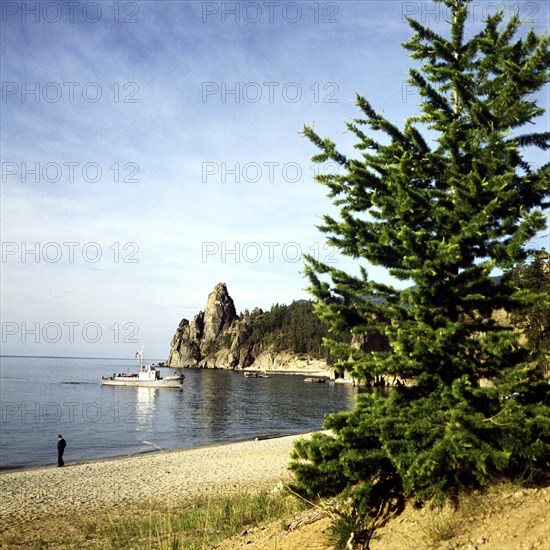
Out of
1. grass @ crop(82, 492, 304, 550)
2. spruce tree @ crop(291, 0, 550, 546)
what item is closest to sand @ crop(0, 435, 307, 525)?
grass @ crop(82, 492, 304, 550)

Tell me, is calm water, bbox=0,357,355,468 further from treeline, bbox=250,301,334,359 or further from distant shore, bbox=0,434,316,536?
treeline, bbox=250,301,334,359

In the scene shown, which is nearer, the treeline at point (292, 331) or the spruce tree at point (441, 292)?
the spruce tree at point (441, 292)

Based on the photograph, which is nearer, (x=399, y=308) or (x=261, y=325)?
(x=399, y=308)

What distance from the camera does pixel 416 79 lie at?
963cm

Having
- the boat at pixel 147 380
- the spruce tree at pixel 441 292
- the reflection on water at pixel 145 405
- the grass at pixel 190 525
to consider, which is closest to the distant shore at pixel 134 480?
the grass at pixel 190 525

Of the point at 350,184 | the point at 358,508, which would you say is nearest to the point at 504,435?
the point at 358,508

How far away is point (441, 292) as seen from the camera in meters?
7.83

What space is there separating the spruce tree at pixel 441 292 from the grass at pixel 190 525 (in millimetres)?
3299

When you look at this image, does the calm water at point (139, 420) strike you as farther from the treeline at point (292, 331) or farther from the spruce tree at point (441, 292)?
the treeline at point (292, 331)

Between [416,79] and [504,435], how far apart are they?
23.8ft

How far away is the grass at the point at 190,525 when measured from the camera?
10.0 meters

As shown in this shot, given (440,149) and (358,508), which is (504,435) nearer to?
(358,508)

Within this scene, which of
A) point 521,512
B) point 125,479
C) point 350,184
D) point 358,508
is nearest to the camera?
point 521,512

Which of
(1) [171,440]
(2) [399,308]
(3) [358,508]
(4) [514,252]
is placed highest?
(4) [514,252]
